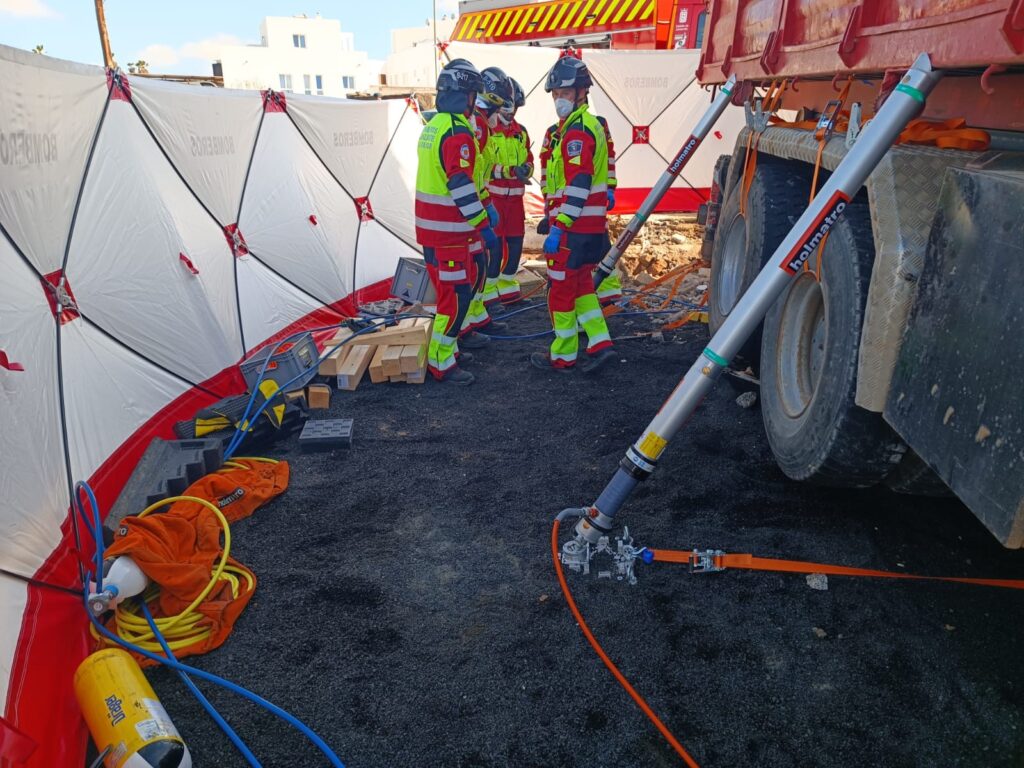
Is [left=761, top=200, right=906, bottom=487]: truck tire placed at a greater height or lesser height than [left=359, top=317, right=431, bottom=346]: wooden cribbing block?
greater

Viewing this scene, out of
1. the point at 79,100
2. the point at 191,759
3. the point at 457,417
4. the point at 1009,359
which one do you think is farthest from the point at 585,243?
the point at 191,759

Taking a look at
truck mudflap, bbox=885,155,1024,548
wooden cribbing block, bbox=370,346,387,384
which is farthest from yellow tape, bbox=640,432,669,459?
wooden cribbing block, bbox=370,346,387,384

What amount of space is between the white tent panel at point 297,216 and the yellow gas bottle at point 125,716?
159 inches

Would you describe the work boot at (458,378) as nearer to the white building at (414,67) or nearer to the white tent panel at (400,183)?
the white tent panel at (400,183)

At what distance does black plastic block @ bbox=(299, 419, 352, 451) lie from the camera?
176 inches

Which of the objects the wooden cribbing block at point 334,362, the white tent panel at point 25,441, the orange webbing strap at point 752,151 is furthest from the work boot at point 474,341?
the white tent panel at point 25,441

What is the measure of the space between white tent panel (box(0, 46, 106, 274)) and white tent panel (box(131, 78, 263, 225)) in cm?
63

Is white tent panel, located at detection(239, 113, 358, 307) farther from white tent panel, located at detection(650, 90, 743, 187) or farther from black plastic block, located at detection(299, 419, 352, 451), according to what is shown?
white tent panel, located at detection(650, 90, 743, 187)

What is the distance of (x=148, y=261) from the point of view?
452cm

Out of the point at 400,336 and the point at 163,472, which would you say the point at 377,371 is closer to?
the point at 400,336

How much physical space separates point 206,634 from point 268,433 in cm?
190

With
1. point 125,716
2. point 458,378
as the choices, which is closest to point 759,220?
point 458,378

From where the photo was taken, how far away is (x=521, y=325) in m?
7.20

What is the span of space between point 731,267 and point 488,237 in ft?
6.57
